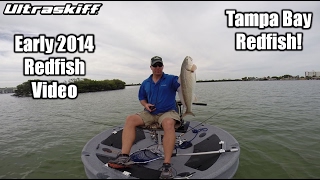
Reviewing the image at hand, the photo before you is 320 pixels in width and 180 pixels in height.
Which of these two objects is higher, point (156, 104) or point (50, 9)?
point (50, 9)

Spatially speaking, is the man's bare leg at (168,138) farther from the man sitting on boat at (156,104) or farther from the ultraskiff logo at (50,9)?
the ultraskiff logo at (50,9)

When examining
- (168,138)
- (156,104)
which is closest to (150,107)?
(156,104)

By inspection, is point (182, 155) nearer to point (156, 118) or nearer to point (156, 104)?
point (156, 118)

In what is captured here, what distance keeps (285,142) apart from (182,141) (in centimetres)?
391

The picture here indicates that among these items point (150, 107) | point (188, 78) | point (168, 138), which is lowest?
point (168, 138)

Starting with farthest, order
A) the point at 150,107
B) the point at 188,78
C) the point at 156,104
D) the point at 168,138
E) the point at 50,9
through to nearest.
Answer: the point at 50,9
the point at 156,104
the point at 150,107
the point at 188,78
the point at 168,138

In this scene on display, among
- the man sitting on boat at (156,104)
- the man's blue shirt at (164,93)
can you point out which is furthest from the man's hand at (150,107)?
the man's blue shirt at (164,93)

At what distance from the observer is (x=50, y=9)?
30.6ft

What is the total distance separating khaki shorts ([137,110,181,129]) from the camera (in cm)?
447

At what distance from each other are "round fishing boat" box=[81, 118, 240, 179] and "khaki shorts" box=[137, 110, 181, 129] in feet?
0.55

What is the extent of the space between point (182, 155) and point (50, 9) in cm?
926

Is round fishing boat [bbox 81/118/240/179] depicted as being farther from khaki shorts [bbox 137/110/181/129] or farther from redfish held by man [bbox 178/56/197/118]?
redfish held by man [bbox 178/56/197/118]

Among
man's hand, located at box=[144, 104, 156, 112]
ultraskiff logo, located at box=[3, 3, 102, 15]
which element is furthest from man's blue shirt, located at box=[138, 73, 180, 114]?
ultraskiff logo, located at box=[3, 3, 102, 15]

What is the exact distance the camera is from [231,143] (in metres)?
4.95
